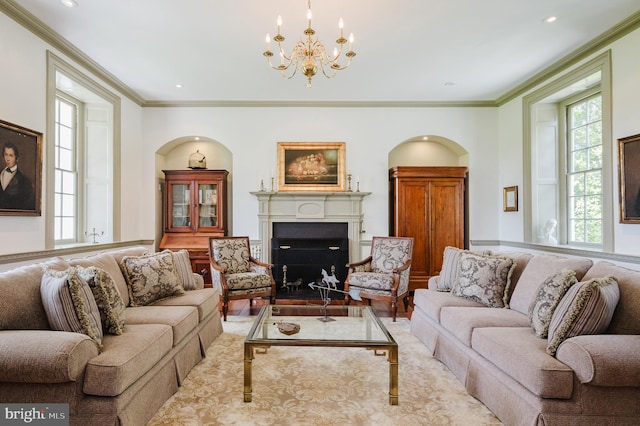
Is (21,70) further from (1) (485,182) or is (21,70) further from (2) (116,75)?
(1) (485,182)

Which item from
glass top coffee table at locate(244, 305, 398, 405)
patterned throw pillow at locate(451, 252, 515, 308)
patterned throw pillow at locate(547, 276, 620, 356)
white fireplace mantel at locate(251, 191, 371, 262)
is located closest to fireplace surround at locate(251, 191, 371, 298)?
white fireplace mantel at locate(251, 191, 371, 262)

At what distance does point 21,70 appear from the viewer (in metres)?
3.14

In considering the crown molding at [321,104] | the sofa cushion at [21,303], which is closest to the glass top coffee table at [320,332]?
the sofa cushion at [21,303]

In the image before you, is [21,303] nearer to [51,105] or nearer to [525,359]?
[51,105]

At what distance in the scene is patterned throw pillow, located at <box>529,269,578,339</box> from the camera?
2109 mm

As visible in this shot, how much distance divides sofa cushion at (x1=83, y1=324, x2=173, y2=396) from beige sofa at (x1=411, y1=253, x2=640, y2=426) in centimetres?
209

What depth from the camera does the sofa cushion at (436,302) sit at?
9.67 feet

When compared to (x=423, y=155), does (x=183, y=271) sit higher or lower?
lower

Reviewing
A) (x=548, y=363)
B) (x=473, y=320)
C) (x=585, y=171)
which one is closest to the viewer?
(x=548, y=363)

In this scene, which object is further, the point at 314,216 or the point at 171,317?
the point at 314,216

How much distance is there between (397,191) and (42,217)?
14.5ft

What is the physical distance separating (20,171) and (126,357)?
2441mm

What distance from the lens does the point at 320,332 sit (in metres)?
2.55

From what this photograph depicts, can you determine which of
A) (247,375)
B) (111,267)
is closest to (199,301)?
(111,267)
